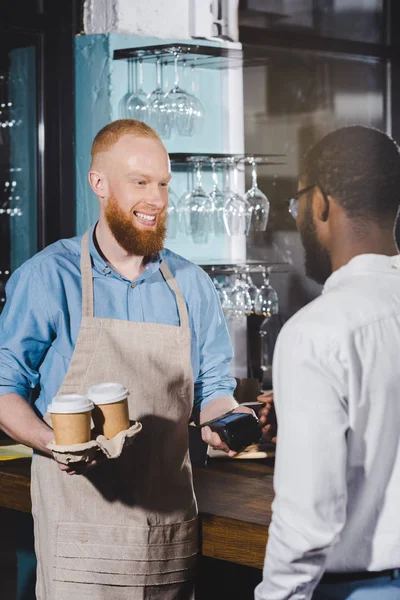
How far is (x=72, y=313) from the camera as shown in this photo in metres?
2.25

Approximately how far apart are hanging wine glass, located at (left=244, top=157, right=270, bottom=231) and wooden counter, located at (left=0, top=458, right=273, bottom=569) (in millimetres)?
1413

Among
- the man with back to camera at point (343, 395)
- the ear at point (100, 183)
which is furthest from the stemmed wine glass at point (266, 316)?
the man with back to camera at point (343, 395)

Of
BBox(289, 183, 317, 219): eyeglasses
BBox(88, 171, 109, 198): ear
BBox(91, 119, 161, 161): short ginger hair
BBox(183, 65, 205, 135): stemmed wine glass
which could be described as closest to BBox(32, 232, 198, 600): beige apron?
BBox(88, 171, 109, 198): ear

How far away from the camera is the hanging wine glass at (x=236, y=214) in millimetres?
3912

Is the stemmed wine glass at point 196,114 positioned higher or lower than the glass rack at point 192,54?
lower

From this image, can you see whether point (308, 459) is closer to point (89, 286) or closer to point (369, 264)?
point (369, 264)

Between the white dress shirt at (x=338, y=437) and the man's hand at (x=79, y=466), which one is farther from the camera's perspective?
the man's hand at (x=79, y=466)

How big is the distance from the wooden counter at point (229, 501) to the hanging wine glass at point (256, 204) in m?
1.41

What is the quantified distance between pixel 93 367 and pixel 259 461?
2.70 feet

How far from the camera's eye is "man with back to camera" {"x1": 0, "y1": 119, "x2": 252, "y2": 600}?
218cm

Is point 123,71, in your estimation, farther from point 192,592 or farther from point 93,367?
point 192,592

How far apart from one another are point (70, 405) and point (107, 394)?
0.30 ft

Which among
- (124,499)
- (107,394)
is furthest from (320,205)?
(124,499)

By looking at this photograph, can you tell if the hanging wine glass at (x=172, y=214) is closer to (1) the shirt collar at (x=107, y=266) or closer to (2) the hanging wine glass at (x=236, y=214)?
(2) the hanging wine glass at (x=236, y=214)
